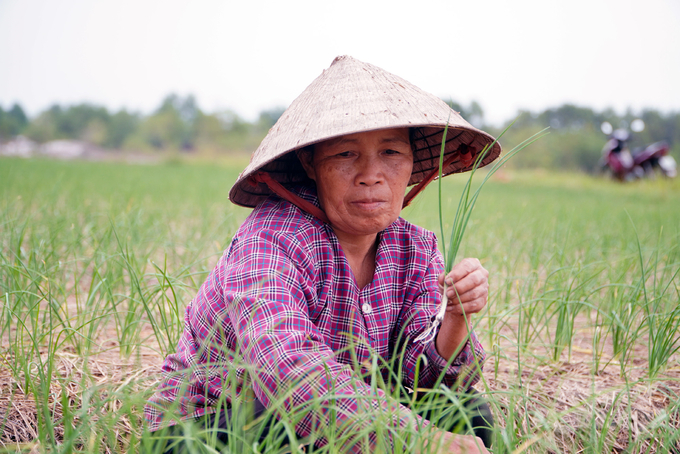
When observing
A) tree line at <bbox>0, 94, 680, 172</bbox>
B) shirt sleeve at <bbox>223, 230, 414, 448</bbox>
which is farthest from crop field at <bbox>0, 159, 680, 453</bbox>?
tree line at <bbox>0, 94, 680, 172</bbox>

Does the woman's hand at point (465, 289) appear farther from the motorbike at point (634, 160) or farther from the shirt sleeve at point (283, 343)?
the motorbike at point (634, 160)

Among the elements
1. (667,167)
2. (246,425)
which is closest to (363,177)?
(246,425)

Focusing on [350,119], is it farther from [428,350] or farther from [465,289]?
[428,350]

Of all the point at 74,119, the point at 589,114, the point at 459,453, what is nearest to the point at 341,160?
the point at 459,453

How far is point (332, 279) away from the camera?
1221 mm

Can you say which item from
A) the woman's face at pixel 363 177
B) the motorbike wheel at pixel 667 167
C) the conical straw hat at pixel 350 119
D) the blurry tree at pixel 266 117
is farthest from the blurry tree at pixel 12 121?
the woman's face at pixel 363 177

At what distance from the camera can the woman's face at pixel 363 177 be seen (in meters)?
1.19

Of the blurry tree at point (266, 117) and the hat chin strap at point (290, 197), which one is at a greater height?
the blurry tree at point (266, 117)

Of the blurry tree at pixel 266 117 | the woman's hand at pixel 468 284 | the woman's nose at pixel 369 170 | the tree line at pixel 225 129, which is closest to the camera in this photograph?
the woman's hand at pixel 468 284

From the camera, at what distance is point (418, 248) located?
1.41 m

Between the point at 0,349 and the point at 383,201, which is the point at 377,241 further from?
the point at 0,349

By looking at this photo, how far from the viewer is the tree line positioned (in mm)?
35531

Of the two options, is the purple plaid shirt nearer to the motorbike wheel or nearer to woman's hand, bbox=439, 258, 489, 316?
woman's hand, bbox=439, 258, 489, 316

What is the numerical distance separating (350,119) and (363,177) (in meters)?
0.15
